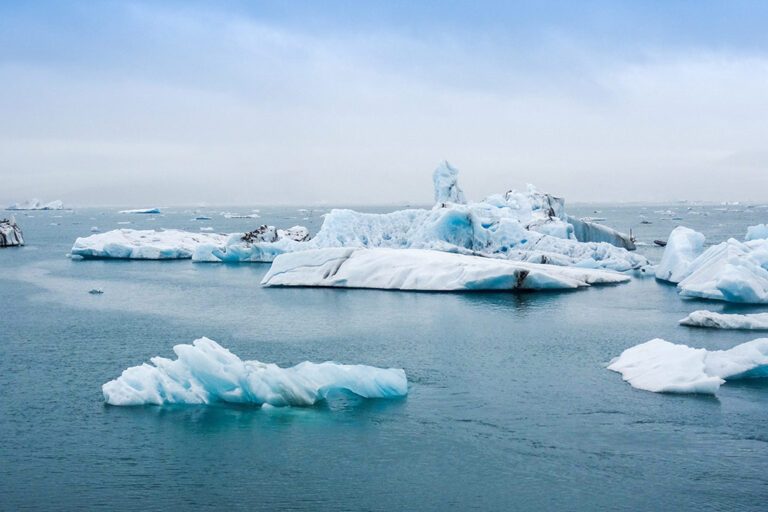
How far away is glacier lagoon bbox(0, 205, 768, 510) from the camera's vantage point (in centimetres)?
819

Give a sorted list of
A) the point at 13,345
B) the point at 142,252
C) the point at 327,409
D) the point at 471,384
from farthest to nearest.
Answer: the point at 142,252, the point at 13,345, the point at 471,384, the point at 327,409

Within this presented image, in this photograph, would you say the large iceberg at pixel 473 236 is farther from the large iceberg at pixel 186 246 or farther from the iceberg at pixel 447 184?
the iceberg at pixel 447 184

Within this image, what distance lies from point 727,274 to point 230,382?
49.5 feet

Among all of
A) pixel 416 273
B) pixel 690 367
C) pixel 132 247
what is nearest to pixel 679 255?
pixel 416 273

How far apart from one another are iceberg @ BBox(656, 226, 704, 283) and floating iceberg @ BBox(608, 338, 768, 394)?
1326 cm

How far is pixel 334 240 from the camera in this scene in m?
31.2

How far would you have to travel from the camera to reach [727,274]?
2084 centimetres

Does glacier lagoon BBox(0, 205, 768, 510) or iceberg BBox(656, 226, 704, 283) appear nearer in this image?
glacier lagoon BBox(0, 205, 768, 510)

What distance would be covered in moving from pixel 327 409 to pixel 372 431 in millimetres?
1143

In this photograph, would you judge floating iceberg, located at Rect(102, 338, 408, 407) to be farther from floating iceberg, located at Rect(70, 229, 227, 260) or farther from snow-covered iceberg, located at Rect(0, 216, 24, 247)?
snow-covered iceberg, located at Rect(0, 216, 24, 247)

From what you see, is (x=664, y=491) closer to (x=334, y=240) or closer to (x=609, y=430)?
(x=609, y=430)

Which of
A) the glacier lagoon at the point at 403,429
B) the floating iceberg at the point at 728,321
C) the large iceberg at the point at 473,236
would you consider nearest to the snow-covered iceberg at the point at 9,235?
the large iceberg at the point at 473,236

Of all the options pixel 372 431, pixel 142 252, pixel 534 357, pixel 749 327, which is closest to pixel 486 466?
pixel 372 431

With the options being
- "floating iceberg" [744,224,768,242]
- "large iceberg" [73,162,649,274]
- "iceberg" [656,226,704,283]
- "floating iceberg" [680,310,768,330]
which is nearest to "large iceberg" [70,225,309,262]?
"large iceberg" [73,162,649,274]
